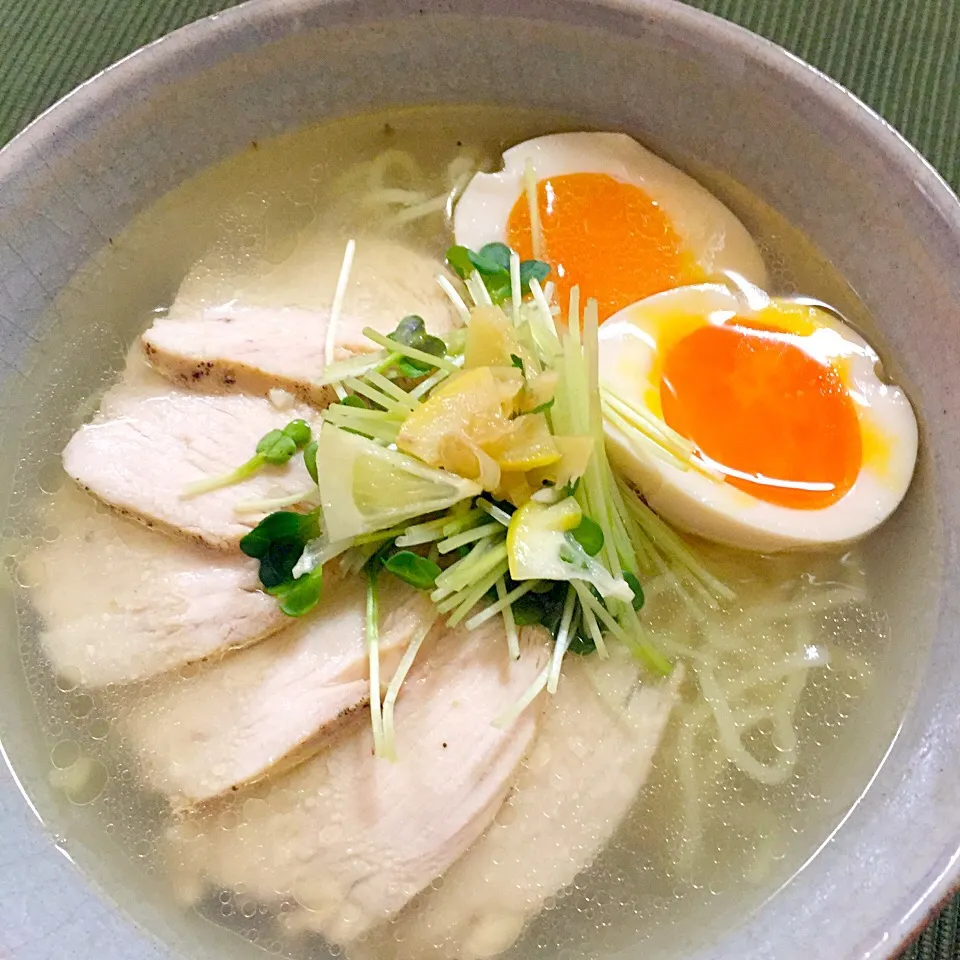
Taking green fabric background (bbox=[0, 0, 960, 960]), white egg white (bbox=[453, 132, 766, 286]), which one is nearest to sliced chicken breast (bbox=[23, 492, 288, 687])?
white egg white (bbox=[453, 132, 766, 286])

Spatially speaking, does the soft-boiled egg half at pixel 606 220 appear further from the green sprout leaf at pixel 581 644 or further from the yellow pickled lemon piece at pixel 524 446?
the green sprout leaf at pixel 581 644

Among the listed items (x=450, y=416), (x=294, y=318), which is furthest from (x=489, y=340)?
(x=294, y=318)

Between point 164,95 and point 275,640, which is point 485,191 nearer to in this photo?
point 164,95

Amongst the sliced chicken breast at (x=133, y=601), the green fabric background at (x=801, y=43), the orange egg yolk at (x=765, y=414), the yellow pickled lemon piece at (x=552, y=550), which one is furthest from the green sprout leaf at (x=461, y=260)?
the green fabric background at (x=801, y=43)

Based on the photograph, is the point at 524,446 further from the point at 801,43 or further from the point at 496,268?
the point at 801,43

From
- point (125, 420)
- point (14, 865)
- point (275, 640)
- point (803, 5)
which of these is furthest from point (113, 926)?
point (803, 5)

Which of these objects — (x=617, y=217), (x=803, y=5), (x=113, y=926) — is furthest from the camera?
(x=803, y=5)

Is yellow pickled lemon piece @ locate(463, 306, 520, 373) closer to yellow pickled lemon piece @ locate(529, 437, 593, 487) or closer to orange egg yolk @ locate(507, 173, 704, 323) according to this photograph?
yellow pickled lemon piece @ locate(529, 437, 593, 487)
